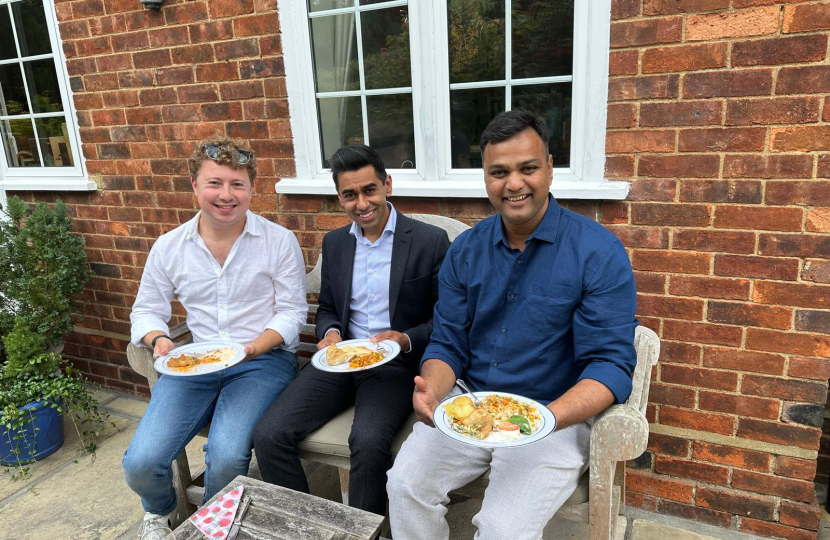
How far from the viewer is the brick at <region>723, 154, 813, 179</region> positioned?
6.73 feet

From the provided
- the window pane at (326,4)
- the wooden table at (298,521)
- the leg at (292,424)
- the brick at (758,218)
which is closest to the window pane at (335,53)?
the window pane at (326,4)

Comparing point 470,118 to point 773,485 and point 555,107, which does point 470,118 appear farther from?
point 773,485

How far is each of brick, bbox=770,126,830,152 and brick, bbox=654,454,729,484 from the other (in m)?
1.40

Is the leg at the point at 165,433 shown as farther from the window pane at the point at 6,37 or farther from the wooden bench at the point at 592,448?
the window pane at the point at 6,37

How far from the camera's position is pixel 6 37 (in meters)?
3.71

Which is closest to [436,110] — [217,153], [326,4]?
[326,4]

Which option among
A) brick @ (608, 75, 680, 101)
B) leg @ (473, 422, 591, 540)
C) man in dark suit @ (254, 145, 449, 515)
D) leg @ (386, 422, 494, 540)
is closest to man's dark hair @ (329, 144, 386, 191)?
man in dark suit @ (254, 145, 449, 515)

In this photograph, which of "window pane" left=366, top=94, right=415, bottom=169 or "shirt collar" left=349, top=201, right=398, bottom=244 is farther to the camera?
"window pane" left=366, top=94, right=415, bottom=169

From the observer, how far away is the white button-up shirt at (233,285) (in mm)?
2523

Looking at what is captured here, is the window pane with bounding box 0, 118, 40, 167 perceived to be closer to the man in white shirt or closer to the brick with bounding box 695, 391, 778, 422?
the man in white shirt

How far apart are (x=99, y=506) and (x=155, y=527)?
0.71m

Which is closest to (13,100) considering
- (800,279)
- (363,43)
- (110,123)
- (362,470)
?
(110,123)

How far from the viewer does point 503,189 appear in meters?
1.89

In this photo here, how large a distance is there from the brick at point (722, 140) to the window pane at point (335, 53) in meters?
1.63
